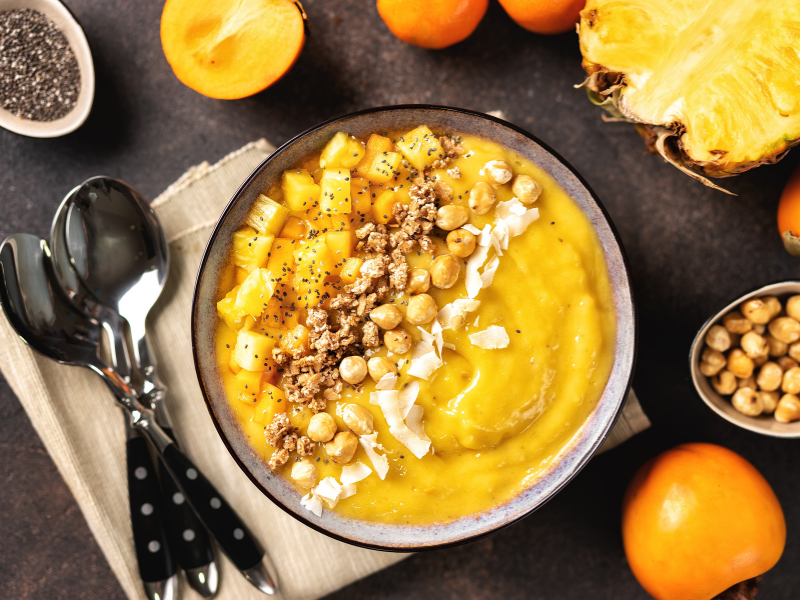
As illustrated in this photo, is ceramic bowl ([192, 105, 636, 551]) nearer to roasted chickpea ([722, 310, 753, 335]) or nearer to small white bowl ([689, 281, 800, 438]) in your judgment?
small white bowl ([689, 281, 800, 438])

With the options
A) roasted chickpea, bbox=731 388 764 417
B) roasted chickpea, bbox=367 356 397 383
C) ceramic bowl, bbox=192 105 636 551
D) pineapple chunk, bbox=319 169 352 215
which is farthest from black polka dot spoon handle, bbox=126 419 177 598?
roasted chickpea, bbox=731 388 764 417

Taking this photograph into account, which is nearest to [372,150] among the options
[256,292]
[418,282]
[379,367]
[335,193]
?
[335,193]

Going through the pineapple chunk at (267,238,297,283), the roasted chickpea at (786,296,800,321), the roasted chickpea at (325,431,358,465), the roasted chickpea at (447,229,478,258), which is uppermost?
the pineapple chunk at (267,238,297,283)

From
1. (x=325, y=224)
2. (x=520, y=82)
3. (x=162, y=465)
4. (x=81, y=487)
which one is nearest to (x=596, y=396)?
(x=325, y=224)

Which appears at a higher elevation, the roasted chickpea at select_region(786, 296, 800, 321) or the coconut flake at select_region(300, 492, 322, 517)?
the coconut flake at select_region(300, 492, 322, 517)

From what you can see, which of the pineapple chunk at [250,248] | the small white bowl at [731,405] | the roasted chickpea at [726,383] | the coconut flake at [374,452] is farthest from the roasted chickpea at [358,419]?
the roasted chickpea at [726,383]

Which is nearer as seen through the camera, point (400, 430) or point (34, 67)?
point (400, 430)

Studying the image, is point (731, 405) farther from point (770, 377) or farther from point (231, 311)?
point (231, 311)
